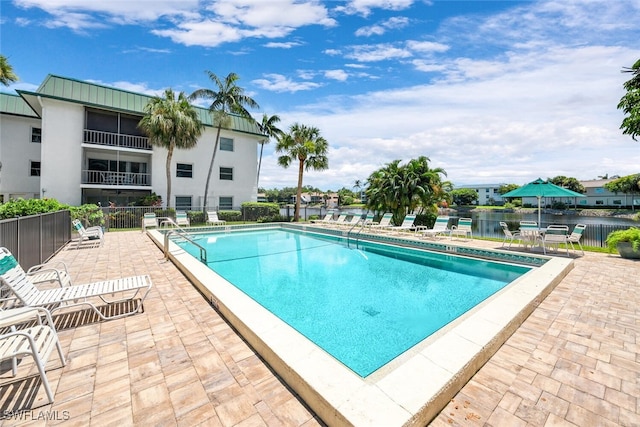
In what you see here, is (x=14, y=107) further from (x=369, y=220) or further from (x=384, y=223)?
(x=384, y=223)

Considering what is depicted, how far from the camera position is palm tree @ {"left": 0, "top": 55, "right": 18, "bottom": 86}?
45.8 feet

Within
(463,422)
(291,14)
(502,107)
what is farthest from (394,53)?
(463,422)

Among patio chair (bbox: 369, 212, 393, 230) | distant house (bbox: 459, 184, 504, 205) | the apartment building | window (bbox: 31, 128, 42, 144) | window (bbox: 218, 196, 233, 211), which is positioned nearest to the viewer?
patio chair (bbox: 369, 212, 393, 230)

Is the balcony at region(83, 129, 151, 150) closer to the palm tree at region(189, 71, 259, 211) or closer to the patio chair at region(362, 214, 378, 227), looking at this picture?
the palm tree at region(189, 71, 259, 211)

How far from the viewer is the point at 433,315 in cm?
490

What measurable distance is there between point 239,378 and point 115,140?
22672 millimetres

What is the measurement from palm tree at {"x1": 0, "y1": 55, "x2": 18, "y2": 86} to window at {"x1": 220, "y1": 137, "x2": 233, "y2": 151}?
39.7ft

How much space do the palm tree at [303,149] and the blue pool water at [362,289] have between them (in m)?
10.8

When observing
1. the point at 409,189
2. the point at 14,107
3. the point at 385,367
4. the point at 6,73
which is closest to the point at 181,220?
the point at 6,73

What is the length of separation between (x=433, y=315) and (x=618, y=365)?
236cm

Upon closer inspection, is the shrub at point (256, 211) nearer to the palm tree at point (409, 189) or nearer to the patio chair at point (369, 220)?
the patio chair at point (369, 220)

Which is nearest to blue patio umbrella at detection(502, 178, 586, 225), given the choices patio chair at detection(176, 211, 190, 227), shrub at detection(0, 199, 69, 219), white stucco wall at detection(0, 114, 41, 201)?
shrub at detection(0, 199, 69, 219)

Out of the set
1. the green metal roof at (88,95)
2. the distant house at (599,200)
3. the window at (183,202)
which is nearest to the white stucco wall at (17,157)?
the green metal roof at (88,95)

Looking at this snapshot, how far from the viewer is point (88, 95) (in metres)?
17.8
